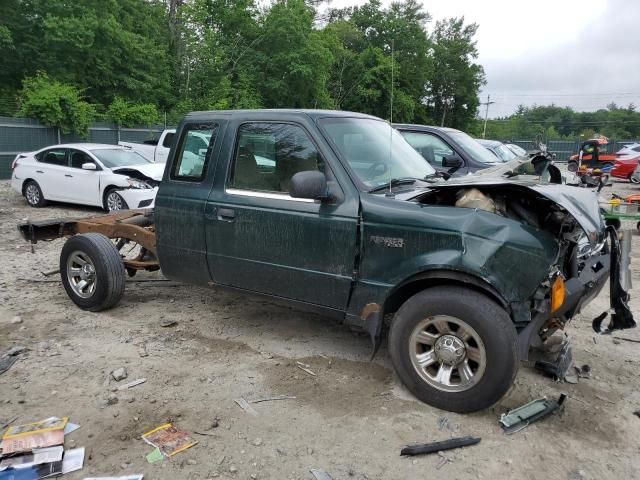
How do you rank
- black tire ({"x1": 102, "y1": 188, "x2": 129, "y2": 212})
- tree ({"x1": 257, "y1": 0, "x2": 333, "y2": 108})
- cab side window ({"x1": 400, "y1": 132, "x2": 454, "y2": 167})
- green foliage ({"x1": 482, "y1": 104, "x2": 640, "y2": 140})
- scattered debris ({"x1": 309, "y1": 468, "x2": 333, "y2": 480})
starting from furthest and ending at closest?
1. green foliage ({"x1": 482, "y1": 104, "x2": 640, "y2": 140})
2. tree ({"x1": 257, "y1": 0, "x2": 333, "y2": 108})
3. black tire ({"x1": 102, "y1": 188, "x2": 129, "y2": 212})
4. cab side window ({"x1": 400, "y1": 132, "x2": 454, "y2": 167})
5. scattered debris ({"x1": 309, "y1": 468, "x2": 333, "y2": 480})

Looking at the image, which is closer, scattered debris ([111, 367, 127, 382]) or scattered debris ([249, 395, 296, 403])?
scattered debris ([249, 395, 296, 403])

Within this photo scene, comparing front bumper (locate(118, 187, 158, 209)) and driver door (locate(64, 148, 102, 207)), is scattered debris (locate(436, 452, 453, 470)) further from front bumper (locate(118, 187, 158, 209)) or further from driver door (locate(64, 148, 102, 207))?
driver door (locate(64, 148, 102, 207))

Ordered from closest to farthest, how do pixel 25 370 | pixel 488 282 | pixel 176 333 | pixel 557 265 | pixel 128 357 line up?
pixel 488 282
pixel 557 265
pixel 25 370
pixel 128 357
pixel 176 333

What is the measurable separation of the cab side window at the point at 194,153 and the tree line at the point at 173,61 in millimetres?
12004

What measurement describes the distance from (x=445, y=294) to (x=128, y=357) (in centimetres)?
268

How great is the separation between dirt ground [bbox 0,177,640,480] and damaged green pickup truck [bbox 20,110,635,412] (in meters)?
0.39

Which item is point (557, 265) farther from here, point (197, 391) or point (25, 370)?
point (25, 370)

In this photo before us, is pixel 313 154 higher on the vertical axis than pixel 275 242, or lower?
higher

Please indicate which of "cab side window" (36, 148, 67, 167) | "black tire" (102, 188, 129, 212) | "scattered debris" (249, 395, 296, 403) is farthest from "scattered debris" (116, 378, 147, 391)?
"cab side window" (36, 148, 67, 167)

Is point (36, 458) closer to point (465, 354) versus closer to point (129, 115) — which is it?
point (465, 354)

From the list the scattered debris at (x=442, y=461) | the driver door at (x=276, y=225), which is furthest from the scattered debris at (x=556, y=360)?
the driver door at (x=276, y=225)

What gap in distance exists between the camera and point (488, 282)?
323 cm

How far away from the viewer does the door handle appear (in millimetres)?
4270

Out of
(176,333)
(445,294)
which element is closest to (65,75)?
(176,333)
